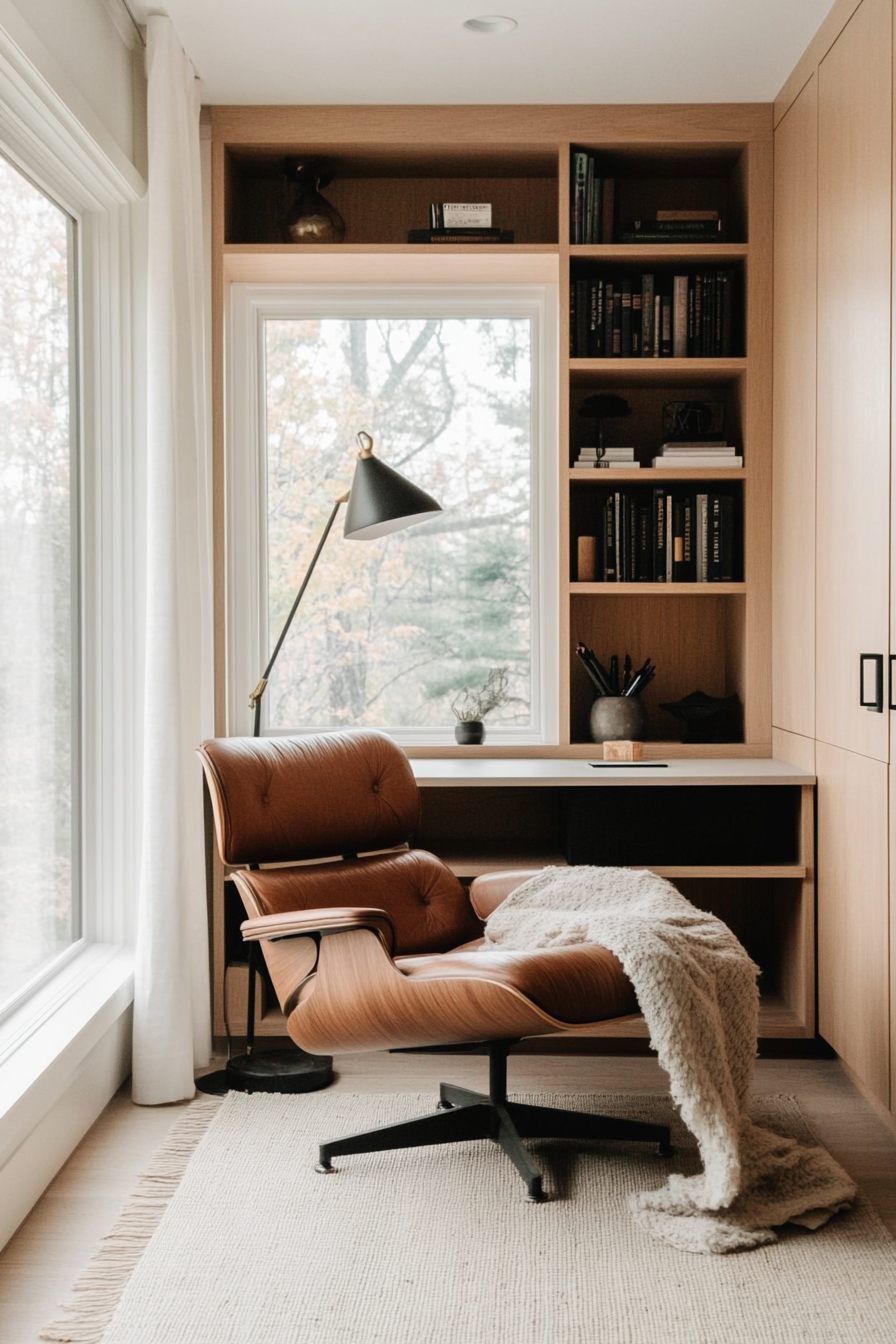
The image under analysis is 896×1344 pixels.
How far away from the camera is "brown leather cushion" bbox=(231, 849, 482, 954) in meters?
2.59

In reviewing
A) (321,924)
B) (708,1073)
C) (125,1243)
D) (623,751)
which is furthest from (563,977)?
(623,751)

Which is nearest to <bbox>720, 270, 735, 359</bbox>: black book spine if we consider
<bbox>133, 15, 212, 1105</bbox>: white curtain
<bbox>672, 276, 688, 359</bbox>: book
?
<bbox>672, 276, 688, 359</bbox>: book

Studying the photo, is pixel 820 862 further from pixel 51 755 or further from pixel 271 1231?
pixel 51 755

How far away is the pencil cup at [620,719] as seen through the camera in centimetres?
338

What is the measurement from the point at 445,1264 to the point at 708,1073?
57cm

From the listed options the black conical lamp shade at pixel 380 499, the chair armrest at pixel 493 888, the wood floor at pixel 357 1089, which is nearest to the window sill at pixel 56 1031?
the wood floor at pixel 357 1089

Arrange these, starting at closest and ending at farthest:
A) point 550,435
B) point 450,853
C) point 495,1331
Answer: point 495,1331 → point 450,853 → point 550,435

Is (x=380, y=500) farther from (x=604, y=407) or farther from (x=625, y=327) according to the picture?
(x=625, y=327)

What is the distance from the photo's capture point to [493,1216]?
7.19ft

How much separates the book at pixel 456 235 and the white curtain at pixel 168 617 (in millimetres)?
706

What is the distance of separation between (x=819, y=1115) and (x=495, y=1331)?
1.14 meters

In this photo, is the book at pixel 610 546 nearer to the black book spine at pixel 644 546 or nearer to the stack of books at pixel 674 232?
the black book spine at pixel 644 546

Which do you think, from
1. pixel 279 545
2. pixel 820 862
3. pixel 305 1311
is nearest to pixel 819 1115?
pixel 820 862

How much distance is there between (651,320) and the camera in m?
3.39
